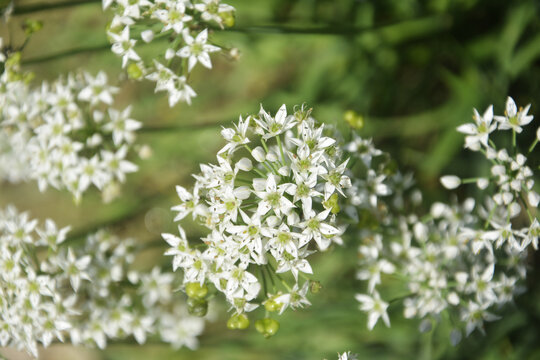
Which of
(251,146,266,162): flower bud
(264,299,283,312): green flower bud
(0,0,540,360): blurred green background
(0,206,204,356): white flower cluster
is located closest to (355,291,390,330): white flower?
(0,0,540,360): blurred green background

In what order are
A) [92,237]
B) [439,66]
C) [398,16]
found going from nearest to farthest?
[92,237] < [398,16] < [439,66]

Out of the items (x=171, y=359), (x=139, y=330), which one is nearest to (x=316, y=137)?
(x=139, y=330)

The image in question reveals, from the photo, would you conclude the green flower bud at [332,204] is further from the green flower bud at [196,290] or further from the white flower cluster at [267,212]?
the green flower bud at [196,290]

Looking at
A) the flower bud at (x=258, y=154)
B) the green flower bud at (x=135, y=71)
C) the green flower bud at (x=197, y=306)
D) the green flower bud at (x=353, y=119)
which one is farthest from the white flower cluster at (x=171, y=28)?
the green flower bud at (x=197, y=306)

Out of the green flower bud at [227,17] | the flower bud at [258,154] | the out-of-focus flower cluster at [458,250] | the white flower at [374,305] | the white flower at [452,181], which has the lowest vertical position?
the white flower at [374,305]

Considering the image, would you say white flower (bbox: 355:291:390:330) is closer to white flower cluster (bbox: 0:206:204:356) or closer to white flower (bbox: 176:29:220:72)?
white flower cluster (bbox: 0:206:204:356)

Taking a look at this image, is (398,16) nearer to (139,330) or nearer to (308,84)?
(308,84)
